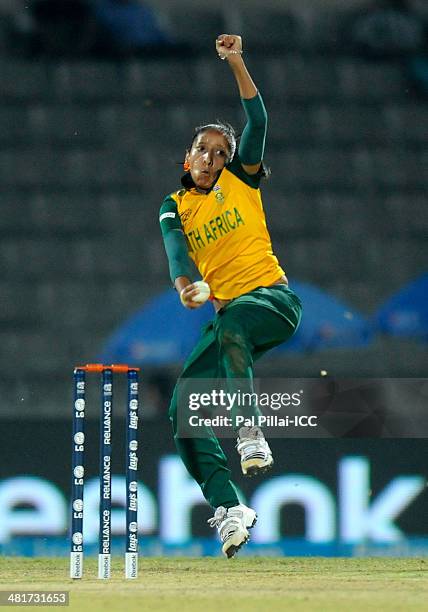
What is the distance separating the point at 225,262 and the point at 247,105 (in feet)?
2.13

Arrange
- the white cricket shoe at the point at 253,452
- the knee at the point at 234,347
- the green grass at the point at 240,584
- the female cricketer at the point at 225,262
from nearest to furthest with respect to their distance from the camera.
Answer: the green grass at the point at 240,584 < the white cricket shoe at the point at 253,452 < the knee at the point at 234,347 < the female cricketer at the point at 225,262

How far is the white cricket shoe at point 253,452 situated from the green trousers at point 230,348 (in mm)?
218

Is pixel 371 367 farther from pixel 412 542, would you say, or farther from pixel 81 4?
pixel 81 4

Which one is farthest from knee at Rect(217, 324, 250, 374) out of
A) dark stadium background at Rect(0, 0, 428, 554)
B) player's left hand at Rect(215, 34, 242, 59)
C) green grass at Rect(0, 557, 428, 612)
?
dark stadium background at Rect(0, 0, 428, 554)

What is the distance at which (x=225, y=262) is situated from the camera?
18.4ft

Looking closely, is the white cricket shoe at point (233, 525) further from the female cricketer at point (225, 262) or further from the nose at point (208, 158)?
the nose at point (208, 158)

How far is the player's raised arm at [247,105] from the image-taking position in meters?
5.33

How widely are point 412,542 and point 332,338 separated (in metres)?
1.53

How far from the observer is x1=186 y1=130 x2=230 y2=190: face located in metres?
5.64

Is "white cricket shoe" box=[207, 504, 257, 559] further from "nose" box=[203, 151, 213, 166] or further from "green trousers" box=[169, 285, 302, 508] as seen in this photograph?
"nose" box=[203, 151, 213, 166]

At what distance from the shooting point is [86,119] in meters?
9.88

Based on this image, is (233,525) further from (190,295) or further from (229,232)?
(229,232)

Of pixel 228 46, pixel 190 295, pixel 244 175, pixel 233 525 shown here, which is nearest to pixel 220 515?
pixel 233 525

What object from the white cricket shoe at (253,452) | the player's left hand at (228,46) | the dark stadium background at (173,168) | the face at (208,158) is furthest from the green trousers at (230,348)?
the dark stadium background at (173,168)
